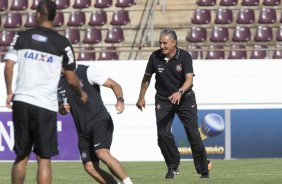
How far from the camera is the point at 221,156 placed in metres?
21.6

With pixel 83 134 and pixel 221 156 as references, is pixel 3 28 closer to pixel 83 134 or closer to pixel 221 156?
pixel 221 156

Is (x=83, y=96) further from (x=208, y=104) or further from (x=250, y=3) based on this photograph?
(x=250, y=3)

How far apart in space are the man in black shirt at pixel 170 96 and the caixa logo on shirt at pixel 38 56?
4676mm

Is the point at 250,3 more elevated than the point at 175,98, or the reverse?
the point at 175,98

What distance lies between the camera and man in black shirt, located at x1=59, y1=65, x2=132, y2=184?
10.5m

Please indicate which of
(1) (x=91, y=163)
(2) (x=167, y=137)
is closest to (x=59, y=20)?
(2) (x=167, y=137)

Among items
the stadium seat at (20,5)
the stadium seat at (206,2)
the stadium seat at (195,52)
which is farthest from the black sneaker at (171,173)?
the stadium seat at (20,5)

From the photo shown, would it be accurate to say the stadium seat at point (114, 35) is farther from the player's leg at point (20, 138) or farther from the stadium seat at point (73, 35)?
the player's leg at point (20, 138)

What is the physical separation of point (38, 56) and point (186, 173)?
23.5ft

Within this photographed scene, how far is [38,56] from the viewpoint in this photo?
9211 millimetres

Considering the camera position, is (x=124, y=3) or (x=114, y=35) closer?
(x=114, y=35)

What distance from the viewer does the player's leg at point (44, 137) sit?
931cm

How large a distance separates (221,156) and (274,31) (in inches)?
217

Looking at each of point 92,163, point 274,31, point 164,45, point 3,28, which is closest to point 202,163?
point 164,45
